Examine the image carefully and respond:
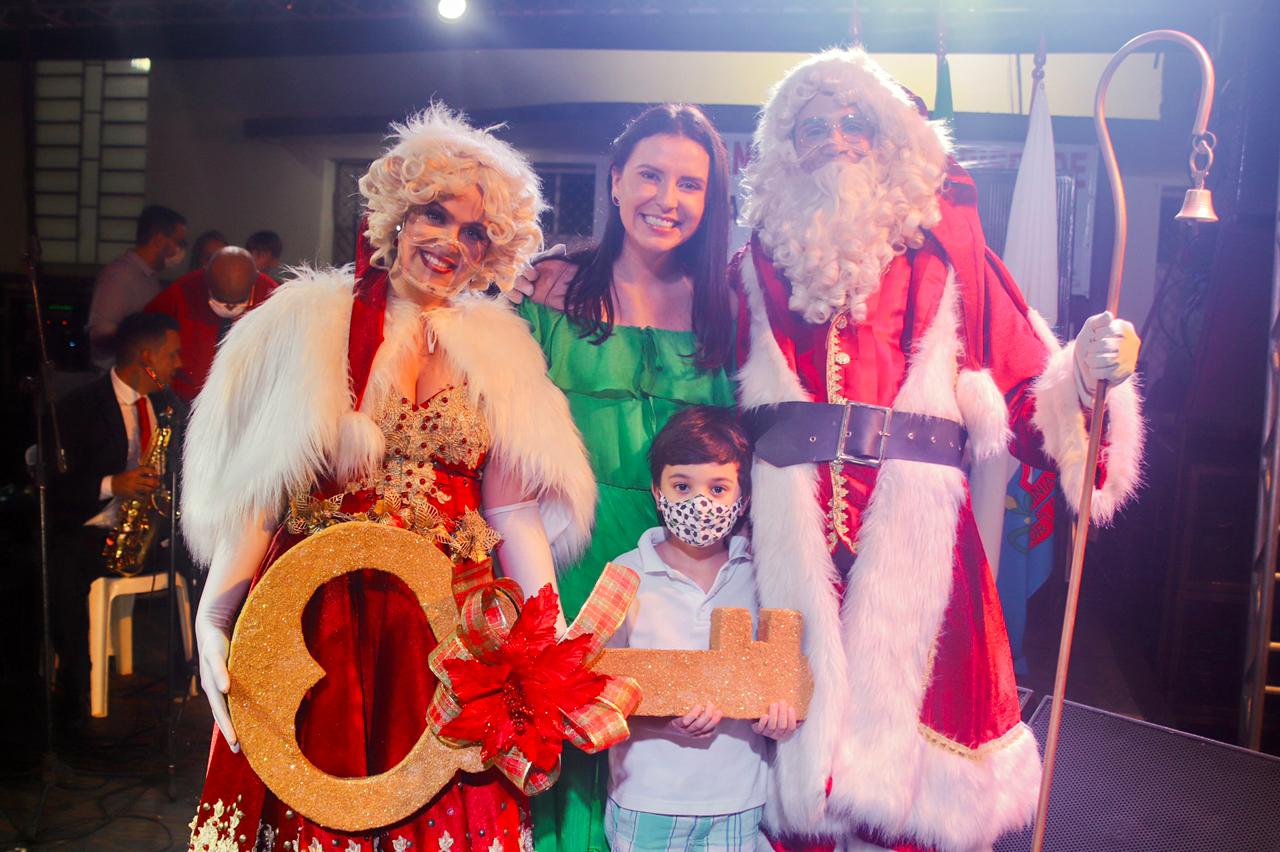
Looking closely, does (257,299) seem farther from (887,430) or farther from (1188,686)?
(1188,686)

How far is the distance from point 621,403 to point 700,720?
79 centimetres

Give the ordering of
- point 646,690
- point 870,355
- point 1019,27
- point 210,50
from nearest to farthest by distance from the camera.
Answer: point 646,690, point 870,355, point 1019,27, point 210,50

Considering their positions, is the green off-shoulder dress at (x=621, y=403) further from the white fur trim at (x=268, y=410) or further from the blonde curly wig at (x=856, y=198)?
the white fur trim at (x=268, y=410)

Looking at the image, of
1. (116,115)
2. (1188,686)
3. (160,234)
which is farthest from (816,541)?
(116,115)

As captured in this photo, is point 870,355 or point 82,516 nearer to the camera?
point 870,355

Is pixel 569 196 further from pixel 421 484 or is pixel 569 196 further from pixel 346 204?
pixel 421 484

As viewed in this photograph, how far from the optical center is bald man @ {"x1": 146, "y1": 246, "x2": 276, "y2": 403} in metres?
3.77

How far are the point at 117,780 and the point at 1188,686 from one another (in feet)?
13.2

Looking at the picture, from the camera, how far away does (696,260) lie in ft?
8.80

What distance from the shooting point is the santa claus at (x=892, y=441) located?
2.28 m

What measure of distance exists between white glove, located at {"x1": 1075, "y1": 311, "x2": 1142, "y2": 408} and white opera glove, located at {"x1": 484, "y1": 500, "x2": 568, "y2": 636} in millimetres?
1221

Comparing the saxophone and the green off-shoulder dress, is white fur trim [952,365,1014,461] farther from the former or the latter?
the saxophone

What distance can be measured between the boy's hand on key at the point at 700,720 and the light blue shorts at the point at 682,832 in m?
0.21

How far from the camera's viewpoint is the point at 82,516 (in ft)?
14.4
